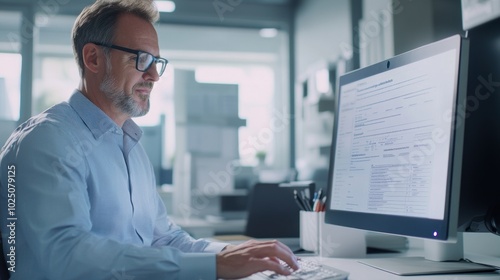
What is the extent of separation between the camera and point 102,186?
1.23 meters

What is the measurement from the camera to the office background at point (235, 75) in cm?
297

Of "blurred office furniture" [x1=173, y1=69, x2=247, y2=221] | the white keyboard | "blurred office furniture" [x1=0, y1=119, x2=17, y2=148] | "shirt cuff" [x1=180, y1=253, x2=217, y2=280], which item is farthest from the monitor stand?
"blurred office furniture" [x1=173, y1=69, x2=247, y2=221]

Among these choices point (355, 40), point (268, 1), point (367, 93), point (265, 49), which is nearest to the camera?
point (367, 93)

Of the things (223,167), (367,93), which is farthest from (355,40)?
(367,93)

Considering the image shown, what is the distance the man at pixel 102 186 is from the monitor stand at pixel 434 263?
29 centimetres

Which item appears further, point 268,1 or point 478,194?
point 268,1

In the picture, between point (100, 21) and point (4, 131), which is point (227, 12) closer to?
point (4, 131)

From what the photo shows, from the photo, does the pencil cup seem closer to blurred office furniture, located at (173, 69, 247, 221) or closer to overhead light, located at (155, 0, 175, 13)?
blurred office furniture, located at (173, 69, 247, 221)

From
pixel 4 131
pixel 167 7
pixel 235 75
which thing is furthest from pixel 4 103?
pixel 235 75

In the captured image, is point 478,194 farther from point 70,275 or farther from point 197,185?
point 197,185

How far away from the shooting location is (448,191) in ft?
3.13

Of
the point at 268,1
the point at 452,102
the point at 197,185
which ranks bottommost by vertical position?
the point at 197,185

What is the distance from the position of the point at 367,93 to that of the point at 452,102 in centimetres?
30

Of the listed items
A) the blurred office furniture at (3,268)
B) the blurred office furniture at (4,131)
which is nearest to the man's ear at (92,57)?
the blurred office furniture at (3,268)
